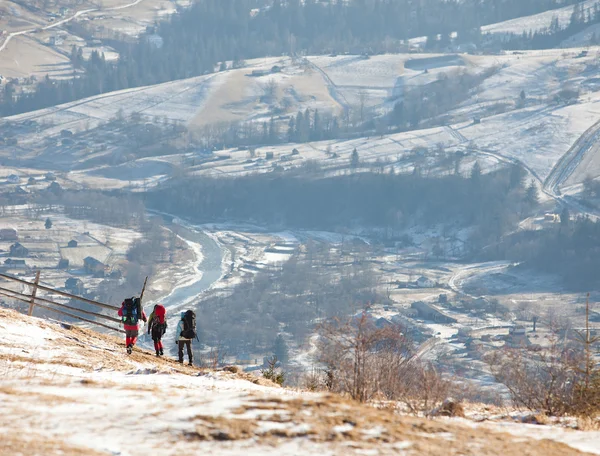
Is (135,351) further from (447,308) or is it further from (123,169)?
(123,169)

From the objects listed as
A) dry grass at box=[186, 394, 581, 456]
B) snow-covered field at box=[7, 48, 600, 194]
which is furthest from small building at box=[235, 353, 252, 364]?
snow-covered field at box=[7, 48, 600, 194]

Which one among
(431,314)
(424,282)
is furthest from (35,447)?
(424,282)

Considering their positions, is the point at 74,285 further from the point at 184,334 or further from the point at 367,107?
the point at 367,107

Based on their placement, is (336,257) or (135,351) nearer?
(135,351)

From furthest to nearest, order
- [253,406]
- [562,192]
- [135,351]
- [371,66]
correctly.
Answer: [371,66], [562,192], [135,351], [253,406]

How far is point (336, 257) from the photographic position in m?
114

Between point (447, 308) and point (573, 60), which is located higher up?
point (573, 60)

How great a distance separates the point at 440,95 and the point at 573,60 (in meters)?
28.0

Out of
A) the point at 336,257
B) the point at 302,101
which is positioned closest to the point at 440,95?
the point at 302,101

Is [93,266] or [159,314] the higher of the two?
[159,314]

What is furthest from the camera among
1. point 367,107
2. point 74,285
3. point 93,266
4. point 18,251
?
point 367,107

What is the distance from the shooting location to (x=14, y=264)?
329ft

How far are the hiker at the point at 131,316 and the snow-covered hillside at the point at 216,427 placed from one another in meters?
6.26

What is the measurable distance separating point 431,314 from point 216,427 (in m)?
76.1
